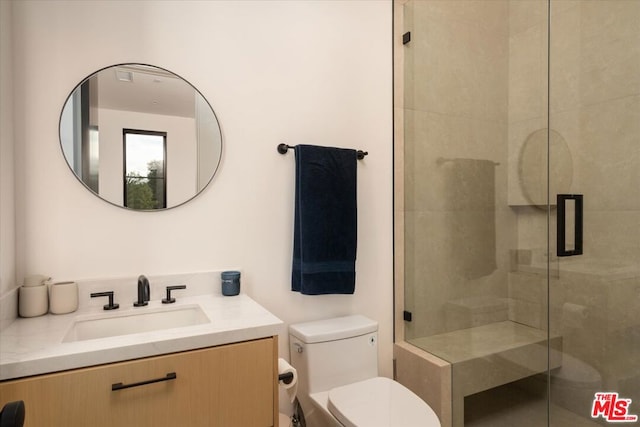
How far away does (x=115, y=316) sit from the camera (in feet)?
4.38

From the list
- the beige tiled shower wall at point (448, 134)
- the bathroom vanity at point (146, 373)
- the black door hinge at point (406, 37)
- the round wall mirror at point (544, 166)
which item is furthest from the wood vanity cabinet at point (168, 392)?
the black door hinge at point (406, 37)

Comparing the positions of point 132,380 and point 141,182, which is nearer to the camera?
point 132,380

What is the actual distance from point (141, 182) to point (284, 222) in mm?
665

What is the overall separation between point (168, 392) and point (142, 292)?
490 mm

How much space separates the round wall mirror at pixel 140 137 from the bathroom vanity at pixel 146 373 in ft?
1.79

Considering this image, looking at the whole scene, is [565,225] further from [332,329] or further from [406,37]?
[406,37]

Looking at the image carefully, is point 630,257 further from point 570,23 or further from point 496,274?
point 570,23

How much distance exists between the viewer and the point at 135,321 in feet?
4.47

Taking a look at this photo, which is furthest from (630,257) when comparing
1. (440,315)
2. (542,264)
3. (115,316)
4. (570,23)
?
(115,316)

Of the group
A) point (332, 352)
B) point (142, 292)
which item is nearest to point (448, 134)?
point (332, 352)

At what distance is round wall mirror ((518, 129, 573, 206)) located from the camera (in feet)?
5.43

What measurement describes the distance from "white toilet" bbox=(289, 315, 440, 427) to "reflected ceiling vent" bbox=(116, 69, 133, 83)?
51.7 inches

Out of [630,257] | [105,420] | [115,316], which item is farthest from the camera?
[630,257]

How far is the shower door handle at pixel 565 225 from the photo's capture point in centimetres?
161
